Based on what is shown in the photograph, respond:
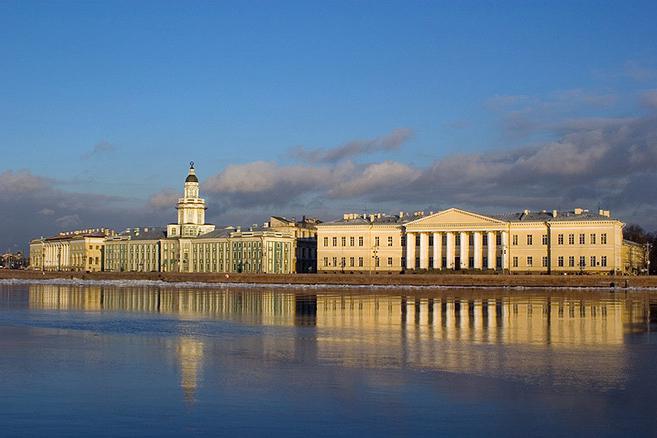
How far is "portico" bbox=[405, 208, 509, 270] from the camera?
304 ft

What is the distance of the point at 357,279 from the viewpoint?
87438 millimetres

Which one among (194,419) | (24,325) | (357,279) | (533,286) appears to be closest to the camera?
(194,419)

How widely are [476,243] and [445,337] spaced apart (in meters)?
70.0

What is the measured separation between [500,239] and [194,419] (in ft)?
271

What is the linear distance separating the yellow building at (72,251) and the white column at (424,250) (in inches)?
2194

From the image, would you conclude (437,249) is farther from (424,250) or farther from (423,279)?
(423,279)

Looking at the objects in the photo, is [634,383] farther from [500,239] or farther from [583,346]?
[500,239]

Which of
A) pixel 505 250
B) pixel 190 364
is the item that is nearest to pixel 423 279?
pixel 505 250

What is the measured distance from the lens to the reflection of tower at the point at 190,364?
15.1 m

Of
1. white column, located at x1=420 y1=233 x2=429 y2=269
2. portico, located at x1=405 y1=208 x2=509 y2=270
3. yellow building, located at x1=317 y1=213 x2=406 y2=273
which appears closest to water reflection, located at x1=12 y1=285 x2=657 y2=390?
portico, located at x1=405 y1=208 x2=509 y2=270

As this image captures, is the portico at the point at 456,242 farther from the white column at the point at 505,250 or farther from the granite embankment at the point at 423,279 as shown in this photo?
the granite embankment at the point at 423,279

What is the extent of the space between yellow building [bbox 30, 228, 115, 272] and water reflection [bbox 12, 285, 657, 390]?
94455mm

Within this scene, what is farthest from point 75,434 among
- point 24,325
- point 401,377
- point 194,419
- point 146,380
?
point 24,325

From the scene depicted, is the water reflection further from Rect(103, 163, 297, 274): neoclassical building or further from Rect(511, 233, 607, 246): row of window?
Rect(103, 163, 297, 274): neoclassical building
